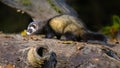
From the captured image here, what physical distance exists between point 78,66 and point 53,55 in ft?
1.78

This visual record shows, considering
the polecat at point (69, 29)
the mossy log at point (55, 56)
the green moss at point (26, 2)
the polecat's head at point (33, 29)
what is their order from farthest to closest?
the green moss at point (26, 2), the polecat's head at point (33, 29), the polecat at point (69, 29), the mossy log at point (55, 56)

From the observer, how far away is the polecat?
7.29 m

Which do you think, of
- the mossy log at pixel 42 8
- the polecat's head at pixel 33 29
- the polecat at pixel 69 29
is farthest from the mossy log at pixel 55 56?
the mossy log at pixel 42 8

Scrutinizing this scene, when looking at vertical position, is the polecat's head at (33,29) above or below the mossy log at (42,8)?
below

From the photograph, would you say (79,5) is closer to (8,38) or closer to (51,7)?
(51,7)

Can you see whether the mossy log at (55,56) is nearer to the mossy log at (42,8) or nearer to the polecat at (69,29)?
the polecat at (69,29)

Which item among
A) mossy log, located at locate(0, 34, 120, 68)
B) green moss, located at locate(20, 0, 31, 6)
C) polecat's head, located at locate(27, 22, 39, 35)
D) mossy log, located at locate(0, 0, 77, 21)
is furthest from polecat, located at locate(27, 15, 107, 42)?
mossy log, located at locate(0, 34, 120, 68)

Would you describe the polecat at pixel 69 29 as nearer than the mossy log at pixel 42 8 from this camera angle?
Yes

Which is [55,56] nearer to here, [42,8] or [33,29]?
[33,29]

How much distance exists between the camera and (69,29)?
7.32m

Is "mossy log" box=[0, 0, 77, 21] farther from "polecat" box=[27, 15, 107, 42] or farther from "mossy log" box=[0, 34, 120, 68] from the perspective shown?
"mossy log" box=[0, 34, 120, 68]

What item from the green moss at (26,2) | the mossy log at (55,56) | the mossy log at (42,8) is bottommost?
the mossy log at (55,56)

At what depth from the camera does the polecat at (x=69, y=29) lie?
7.29 metres

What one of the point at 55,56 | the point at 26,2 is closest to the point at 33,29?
the point at 26,2
